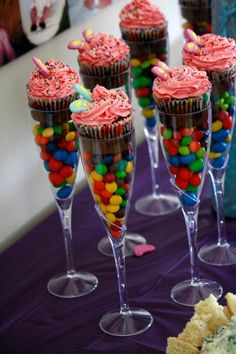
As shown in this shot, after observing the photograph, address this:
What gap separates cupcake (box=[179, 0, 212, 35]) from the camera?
2.16 metres

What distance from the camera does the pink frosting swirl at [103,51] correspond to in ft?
6.04

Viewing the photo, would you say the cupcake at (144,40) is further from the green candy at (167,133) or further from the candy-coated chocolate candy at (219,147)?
the green candy at (167,133)

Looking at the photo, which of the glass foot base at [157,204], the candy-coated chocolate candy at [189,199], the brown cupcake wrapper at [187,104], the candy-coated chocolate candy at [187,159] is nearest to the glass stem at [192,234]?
A: the candy-coated chocolate candy at [189,199]

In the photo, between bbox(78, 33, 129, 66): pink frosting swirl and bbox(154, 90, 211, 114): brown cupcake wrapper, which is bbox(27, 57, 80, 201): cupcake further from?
bbox(154, 90, 211, 114): brown cupcake wrapper

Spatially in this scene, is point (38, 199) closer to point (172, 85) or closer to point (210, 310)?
point (172, 85)

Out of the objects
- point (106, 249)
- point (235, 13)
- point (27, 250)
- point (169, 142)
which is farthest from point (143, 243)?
point (235, 13)

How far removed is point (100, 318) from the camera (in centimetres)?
166

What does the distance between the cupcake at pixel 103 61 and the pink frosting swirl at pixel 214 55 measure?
0.57 ft

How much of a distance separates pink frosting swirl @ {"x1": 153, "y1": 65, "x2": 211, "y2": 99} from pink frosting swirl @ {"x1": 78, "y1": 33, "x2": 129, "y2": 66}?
0.27 m

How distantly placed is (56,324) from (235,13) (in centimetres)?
80

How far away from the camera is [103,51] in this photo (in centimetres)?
185

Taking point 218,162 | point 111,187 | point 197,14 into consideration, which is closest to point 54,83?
point 111,187

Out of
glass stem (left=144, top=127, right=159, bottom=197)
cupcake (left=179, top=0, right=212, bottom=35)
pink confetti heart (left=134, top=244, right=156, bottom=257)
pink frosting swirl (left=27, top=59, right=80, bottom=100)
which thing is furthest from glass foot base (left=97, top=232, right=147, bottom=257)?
cupcake (left=179, top=0, right=212, bottom=35)

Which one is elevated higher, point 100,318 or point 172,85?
Answer: point 172,85
